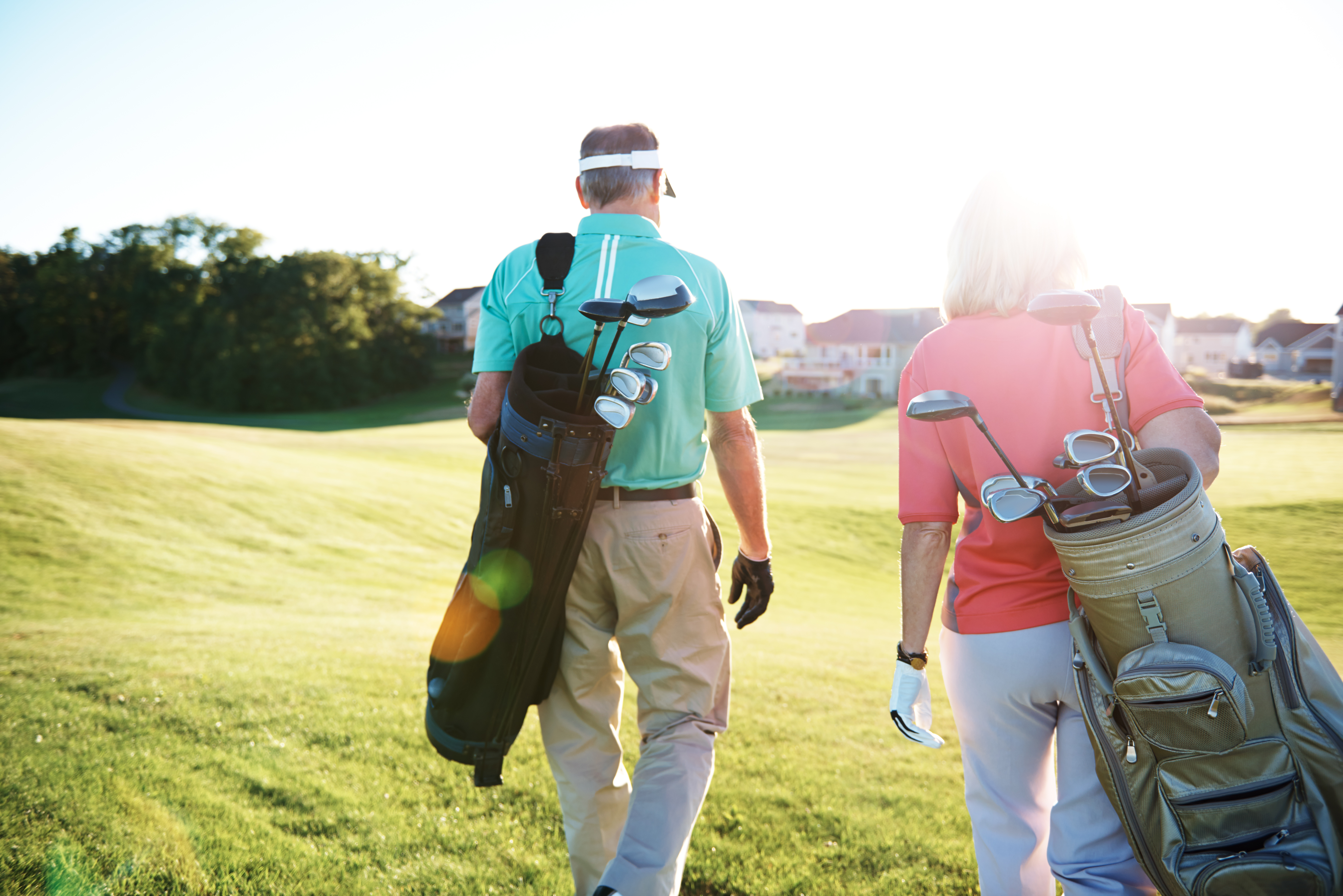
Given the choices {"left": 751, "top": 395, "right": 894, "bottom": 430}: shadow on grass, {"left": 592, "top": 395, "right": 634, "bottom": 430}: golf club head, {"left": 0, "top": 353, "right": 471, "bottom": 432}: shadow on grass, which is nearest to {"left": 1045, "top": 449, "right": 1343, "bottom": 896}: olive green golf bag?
{"left": 592, "top": 395, "right": 634, "bottom": 430}: golf club head

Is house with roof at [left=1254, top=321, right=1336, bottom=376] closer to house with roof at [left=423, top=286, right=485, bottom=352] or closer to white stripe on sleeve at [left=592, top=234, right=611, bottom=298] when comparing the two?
house with roof at [left=423, top=286, right=485, bottom=352]

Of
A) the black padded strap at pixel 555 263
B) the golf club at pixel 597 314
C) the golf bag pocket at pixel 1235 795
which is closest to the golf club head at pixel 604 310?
the golf club at pixel 597 314

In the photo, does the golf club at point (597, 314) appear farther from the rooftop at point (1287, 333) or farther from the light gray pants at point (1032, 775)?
the rooftop at point (1287, 333)

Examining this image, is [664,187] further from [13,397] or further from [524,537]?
[13,397]

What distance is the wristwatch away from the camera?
2465 millimetres

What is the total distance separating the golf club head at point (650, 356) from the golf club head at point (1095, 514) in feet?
3.80

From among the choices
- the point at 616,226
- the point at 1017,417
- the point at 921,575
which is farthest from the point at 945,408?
the point at 616,226

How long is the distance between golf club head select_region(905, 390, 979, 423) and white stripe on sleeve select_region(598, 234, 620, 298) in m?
1.10

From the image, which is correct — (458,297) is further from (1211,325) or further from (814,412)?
(1211,325)

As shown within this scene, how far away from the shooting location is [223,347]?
210 ft

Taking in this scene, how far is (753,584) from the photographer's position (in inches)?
127

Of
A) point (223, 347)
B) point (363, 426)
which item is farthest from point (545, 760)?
point (223, 347)

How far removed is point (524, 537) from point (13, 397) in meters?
74.9

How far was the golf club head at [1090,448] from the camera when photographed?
1863 mm
